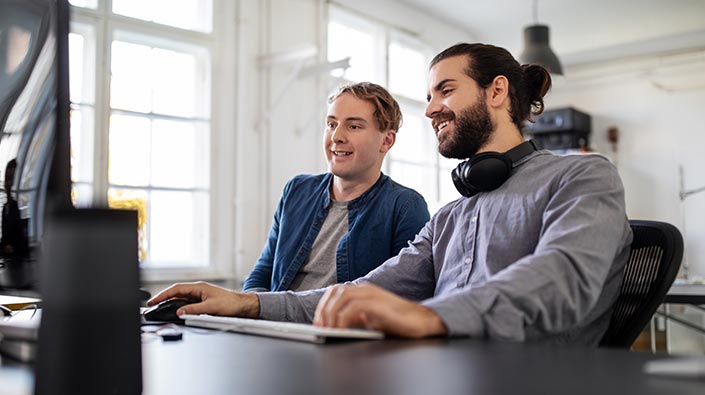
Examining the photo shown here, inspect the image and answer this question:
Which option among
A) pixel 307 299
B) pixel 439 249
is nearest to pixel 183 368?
pixel 307 299

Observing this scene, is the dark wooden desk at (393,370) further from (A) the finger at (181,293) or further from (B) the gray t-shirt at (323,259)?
(B) the gray t-shirt at (323,259)

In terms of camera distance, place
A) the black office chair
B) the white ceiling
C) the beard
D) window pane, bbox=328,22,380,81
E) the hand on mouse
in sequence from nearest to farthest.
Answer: the black office chair → the hand on mouse → the beard → window pane, bbox=328,22,380,81 → the white ceiling

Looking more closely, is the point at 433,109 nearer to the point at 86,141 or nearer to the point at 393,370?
the point at 393,370

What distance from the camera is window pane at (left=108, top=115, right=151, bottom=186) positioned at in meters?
3.77

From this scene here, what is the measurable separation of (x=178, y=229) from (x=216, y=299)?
2950 millimetres

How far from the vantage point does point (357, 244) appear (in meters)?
1.93

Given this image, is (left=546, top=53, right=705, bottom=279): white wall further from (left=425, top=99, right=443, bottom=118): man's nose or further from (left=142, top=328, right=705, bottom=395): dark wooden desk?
(left=142, top=328, right=705, bottom=395): dark wooden desk

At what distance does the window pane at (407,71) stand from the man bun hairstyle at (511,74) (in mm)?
4256

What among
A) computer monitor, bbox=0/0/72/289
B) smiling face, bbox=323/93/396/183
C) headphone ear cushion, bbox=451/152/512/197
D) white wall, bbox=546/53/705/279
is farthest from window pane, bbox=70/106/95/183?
white wall, bbox=546/53/705/279

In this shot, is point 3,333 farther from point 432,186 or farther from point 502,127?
point 432,186

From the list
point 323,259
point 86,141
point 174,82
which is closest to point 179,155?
point 174,82

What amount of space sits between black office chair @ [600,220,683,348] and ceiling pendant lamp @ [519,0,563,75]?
3.64 m

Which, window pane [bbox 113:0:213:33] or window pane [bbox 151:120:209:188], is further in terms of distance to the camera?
window pane [bbox 151:120:209:188]

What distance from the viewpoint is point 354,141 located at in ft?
6.96
